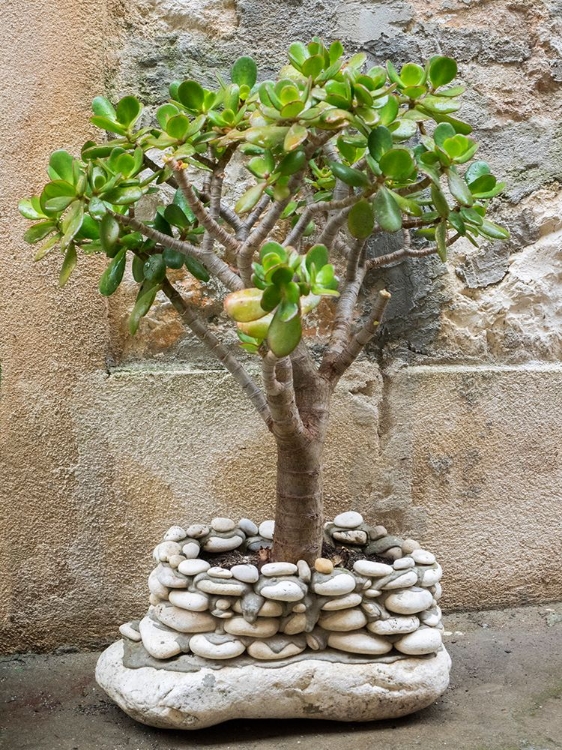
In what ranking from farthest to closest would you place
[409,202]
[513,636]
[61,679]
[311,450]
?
1. [513,636]
2. [61,679]
3. [311,450]
4. [409,202]

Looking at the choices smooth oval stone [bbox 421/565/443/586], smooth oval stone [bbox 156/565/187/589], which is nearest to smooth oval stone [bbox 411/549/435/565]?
smooth oval stone [bbox 421/565/443/586]

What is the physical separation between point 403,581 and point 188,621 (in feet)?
0.96

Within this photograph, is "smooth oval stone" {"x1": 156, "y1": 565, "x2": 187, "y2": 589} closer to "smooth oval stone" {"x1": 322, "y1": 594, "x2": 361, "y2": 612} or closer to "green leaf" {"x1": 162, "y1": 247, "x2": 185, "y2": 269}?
"smooth oval stone" {"x1": 322, "y1": 594, "x2": 361, "y2": 612}

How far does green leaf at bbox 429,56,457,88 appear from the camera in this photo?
0.91m

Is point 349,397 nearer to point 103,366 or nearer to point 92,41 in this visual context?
point 103,366

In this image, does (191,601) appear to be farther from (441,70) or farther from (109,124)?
(441,70)

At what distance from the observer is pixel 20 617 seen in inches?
49.2

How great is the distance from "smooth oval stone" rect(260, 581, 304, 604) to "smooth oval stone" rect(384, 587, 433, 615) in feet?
0.42

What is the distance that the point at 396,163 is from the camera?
2.69 ft

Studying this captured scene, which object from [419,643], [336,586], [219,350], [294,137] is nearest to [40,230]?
[219,350]

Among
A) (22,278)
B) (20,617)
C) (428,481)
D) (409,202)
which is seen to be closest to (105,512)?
(20,617)

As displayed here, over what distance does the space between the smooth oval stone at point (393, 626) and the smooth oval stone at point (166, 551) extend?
28 cm

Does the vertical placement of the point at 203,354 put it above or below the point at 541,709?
above

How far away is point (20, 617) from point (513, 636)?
2.76 ft
